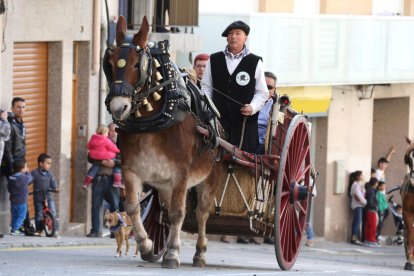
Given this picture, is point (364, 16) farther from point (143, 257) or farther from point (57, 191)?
point (143, 257)

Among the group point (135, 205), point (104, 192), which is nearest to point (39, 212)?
point (104, 192)

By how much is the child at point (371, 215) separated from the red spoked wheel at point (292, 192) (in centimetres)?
1529

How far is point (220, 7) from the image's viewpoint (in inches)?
1281

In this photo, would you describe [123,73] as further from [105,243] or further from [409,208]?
[409,208]

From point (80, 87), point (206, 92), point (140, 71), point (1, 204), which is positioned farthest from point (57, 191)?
point (140, 71)

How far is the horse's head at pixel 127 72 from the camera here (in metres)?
14.4

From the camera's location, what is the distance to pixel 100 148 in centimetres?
2536

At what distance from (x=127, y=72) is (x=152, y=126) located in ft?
1.95

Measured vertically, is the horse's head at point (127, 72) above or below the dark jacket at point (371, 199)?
above

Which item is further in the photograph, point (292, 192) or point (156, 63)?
point (292, 192)

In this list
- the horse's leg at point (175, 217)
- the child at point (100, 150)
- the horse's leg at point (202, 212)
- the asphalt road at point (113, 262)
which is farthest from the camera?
the child at point (100, 150)

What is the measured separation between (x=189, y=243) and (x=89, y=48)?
3.71 m

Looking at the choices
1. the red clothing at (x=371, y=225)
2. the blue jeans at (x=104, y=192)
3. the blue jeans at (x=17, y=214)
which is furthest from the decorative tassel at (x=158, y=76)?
the red clothing at (x=371, y=225)

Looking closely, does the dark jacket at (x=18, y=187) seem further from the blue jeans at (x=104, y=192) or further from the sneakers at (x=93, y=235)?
the blue jeans at (x=104, y=192)
